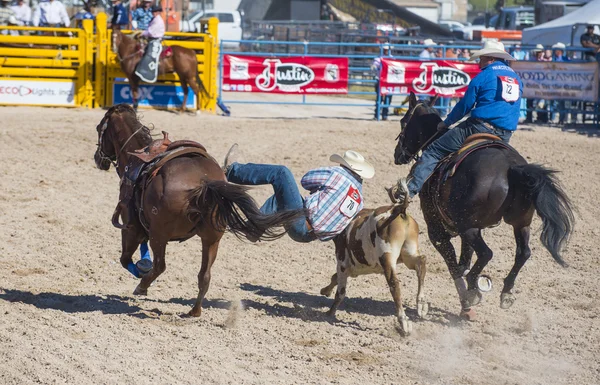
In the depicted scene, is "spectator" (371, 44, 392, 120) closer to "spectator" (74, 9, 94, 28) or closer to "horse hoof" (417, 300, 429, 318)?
"spectator" (74, 9, 94, 28)

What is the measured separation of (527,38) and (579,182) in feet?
40.6

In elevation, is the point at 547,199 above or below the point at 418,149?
below

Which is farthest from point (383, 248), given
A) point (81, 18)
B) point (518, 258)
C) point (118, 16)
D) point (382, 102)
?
point (81, 18)

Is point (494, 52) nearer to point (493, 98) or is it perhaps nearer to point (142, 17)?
point (493, 98)

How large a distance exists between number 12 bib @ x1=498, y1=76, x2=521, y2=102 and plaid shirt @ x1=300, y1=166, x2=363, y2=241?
1.57 metres

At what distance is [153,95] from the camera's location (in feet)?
54.7

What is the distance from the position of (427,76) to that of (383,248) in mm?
10849

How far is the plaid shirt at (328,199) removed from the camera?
613 cm

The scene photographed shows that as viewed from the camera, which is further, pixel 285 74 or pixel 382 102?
pixel 382 102

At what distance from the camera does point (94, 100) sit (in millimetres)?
16531

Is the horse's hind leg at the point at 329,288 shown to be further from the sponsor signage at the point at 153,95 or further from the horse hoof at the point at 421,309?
the sponsor signage at the point at 153,95

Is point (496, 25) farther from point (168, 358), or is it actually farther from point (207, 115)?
point (168, 358)

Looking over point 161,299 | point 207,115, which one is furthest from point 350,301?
point 207,115

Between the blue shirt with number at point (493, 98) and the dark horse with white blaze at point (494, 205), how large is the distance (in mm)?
364
